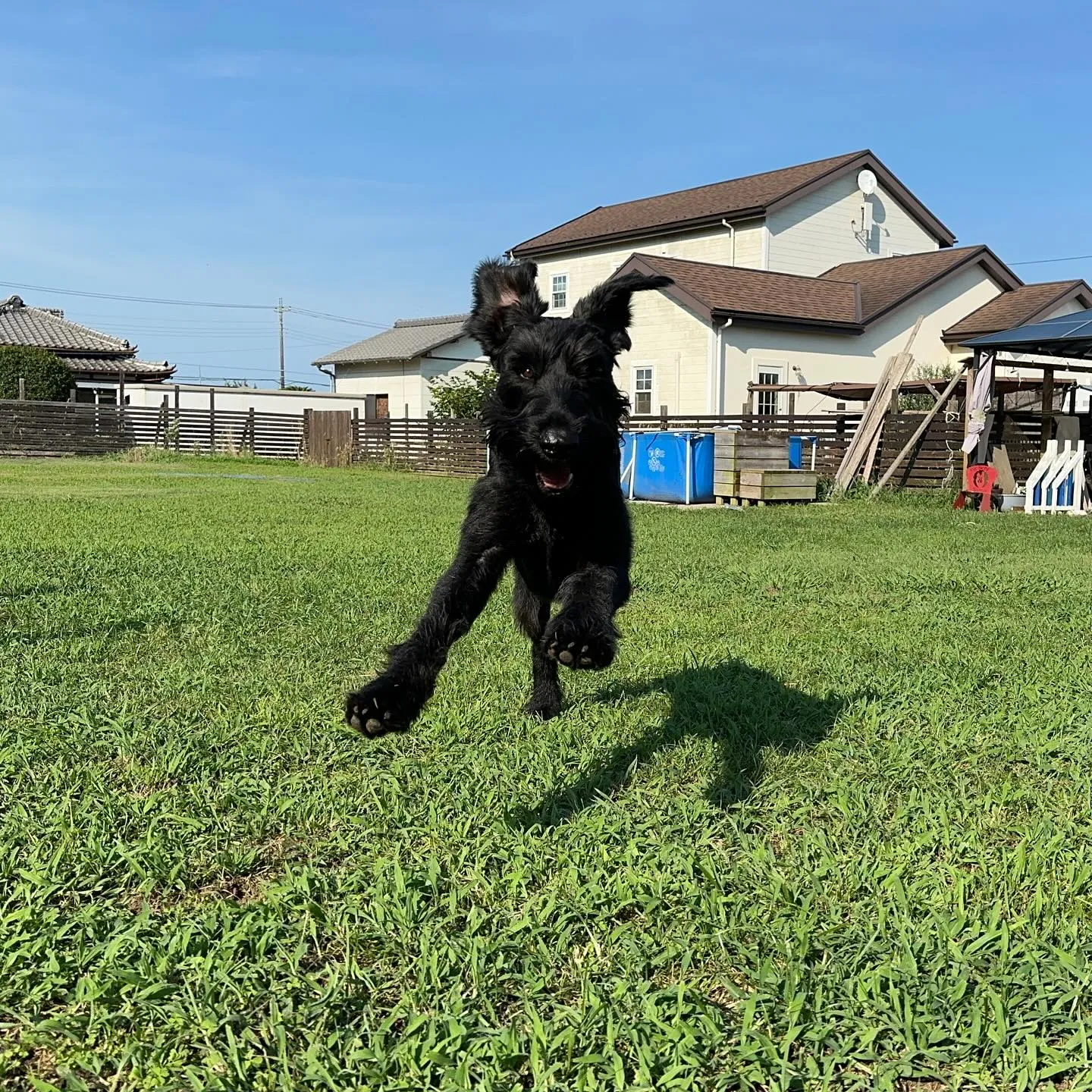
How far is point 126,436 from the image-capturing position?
34969 mm

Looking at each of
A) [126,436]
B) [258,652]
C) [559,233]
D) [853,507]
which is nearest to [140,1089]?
[258,652]

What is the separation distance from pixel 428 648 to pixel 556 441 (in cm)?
79

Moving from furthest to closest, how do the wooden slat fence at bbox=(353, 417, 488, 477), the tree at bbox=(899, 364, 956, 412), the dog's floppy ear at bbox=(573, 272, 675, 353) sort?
the wooden slat fence at bbox=(353, 417, 488, 477) → the tree at bbox=(899, 364, 956, 412) → the dog's floppy ear at bbox=(573, 272, 675, 353)

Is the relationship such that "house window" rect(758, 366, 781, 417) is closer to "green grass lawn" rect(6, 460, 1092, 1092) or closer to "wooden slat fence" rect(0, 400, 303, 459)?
"wooden slat fence" rect(0, 400, 303, 459)

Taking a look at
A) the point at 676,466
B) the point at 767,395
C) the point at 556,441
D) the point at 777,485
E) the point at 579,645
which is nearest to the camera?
the point at 579,645

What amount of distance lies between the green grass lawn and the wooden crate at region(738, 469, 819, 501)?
39.8ft

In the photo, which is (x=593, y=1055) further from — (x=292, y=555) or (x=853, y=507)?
(x=853, y=507)

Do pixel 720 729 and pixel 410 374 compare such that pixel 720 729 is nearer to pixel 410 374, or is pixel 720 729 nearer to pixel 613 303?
pixel 613 303

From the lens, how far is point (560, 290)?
125 feet

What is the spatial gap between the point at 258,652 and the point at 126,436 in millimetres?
32107

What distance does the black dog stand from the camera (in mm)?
3496

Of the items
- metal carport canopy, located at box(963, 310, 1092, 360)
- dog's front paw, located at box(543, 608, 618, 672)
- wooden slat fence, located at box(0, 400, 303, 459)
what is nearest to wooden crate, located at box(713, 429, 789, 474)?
metal carport canopy, located at box(963, 310, 1092, 360)

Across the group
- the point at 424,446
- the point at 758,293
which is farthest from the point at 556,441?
the point at 424,446

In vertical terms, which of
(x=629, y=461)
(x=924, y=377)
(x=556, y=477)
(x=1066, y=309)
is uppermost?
(x=1066, y=309)
